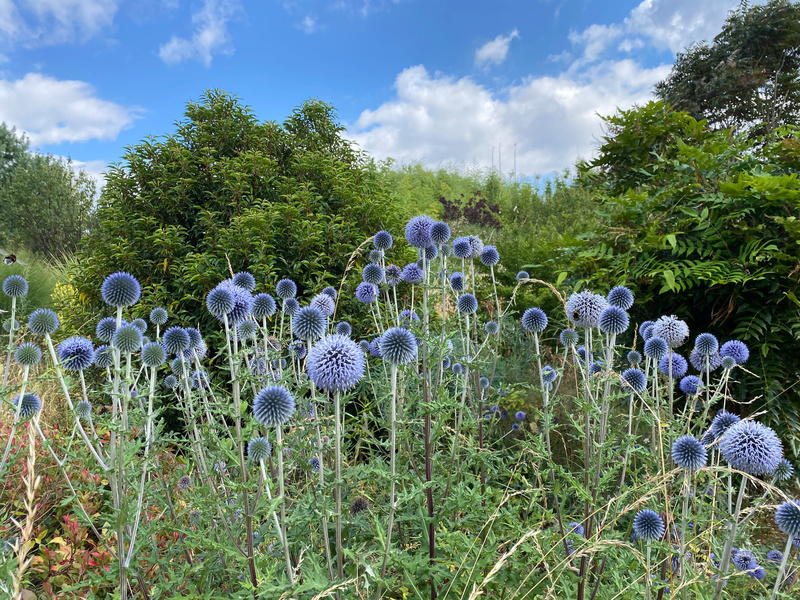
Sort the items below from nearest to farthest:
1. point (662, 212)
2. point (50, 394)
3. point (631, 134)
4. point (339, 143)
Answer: point (662, 212), point (631, 134), point (50, 394), point (339, 143)

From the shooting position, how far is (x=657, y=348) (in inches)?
116

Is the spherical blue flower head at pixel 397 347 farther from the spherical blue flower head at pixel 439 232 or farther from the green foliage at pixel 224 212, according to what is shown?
the green foliage at pixel 224 212

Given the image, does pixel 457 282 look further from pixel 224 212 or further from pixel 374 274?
Answer: pixel 224 212

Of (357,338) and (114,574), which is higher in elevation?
(357,338)

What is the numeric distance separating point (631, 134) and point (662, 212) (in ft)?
4.91

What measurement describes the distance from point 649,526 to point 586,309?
1.12 metres

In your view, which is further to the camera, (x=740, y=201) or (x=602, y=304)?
(x=740, y=201)

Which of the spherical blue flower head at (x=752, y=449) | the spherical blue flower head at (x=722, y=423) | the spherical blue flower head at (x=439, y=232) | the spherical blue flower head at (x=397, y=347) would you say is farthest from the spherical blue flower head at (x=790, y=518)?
the spherical blue flower head at (x=439, y=232)

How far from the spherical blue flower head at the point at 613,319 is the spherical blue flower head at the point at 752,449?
2.44ft

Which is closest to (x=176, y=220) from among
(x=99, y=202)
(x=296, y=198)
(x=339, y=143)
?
(x=99, y=202)

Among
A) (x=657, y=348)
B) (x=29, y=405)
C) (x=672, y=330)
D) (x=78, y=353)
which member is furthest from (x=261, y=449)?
(x=657, y=348)

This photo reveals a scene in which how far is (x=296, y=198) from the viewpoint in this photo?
561 centimetres

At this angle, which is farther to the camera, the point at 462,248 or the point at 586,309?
the point at 462,248

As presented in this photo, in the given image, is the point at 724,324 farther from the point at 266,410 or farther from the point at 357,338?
the point at 266,410
